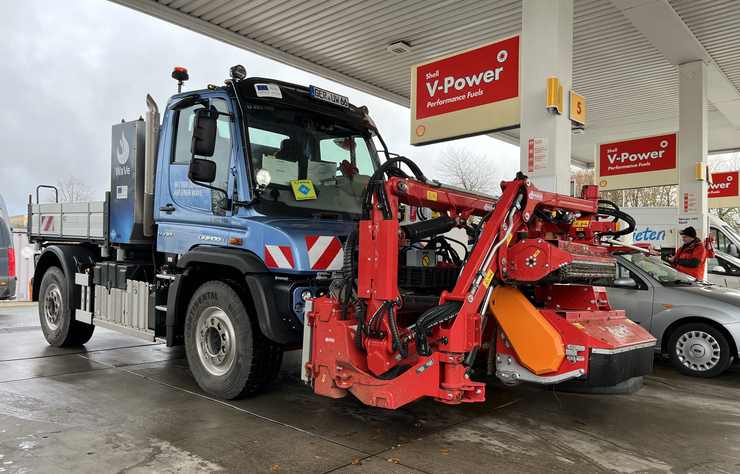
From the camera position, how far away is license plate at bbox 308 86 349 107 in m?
5.30

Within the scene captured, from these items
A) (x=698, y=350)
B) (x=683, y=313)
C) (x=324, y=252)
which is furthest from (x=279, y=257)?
(x=698, y=350)

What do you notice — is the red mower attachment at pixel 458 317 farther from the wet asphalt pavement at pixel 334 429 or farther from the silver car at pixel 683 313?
the silver car at pixel 683 313

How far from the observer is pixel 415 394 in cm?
378

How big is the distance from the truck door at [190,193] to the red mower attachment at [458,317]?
135 cm

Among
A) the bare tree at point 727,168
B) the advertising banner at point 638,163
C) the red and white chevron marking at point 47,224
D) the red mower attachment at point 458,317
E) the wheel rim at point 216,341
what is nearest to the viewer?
the red mower attachment at point 458,317

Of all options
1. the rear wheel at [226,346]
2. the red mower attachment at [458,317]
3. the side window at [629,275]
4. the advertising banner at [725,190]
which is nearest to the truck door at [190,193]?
the rear wheel at [226,346]

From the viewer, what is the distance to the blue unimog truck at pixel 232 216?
14.8 feet

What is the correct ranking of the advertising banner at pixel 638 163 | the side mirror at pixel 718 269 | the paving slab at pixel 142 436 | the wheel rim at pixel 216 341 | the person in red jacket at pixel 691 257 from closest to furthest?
1. the paving slab at pixel 142 436
2. the wheel rim at pixel 216 341
3. the person in red jacket at pixel 691 257
4. the side mirror at pixel 718 269
5. the advertising banner at pixel 638 163

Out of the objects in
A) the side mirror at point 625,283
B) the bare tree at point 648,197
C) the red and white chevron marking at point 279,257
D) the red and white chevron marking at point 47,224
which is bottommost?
the side mirror at point 625,283

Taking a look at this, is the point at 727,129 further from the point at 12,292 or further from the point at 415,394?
the point at 12,292

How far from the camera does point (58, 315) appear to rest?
7.34m

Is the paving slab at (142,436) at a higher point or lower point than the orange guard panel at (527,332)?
lower

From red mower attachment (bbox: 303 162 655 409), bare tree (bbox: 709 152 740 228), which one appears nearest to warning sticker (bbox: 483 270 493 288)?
red mower attachment (bbox: 303 162 655 409)

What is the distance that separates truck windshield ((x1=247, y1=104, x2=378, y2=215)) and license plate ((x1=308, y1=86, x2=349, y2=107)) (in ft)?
0.56
